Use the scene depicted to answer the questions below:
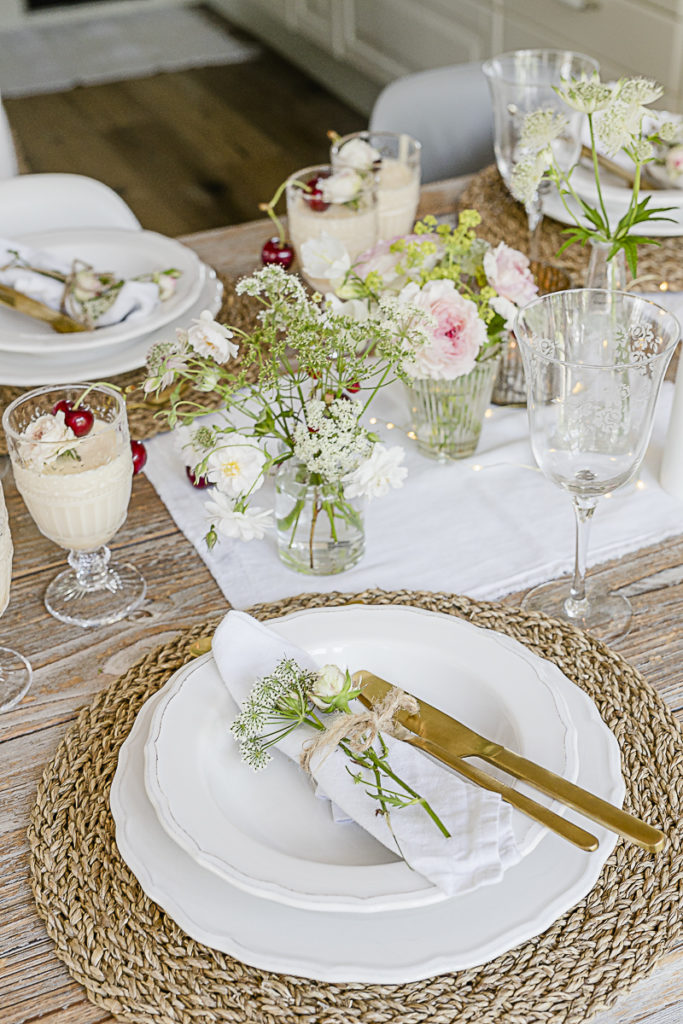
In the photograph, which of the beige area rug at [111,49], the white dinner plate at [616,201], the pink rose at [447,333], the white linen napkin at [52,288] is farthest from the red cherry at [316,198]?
the beige area rug at [111,49]

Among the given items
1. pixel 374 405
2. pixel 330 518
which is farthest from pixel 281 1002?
pixel 374 405

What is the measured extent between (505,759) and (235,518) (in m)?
0.29

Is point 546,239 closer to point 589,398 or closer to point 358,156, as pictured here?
point 358,156

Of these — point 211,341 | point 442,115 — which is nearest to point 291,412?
point 211,341

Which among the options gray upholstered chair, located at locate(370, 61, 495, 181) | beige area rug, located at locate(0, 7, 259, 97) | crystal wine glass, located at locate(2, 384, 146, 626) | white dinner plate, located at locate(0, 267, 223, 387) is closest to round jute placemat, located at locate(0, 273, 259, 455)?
white dinner plate, located at locate(0, 267, 223, 387)

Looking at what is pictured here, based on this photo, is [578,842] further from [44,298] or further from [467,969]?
[44,298]

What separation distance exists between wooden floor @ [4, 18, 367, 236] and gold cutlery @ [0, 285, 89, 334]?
2612mm

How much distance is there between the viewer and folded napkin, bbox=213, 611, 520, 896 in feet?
2.12

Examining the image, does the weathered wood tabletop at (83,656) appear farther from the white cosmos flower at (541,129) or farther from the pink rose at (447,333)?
the white cosmos flower at (541,129)

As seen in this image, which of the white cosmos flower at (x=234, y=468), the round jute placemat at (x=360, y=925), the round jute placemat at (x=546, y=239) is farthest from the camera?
the round jute placemat at (x=546, y=239)

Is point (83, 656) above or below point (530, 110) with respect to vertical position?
below

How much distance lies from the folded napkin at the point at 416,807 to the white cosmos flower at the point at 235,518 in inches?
3.3

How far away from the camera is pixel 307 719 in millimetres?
748

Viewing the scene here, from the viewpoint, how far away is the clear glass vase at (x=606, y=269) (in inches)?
46.8
